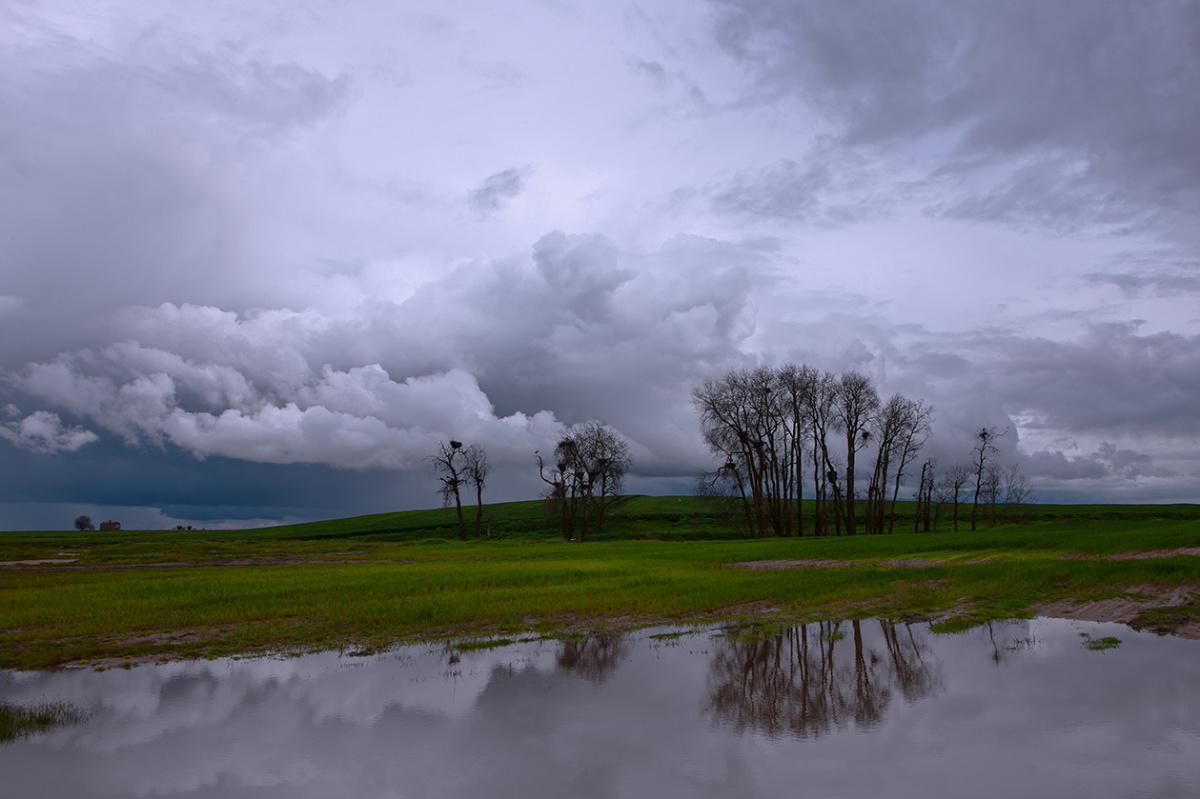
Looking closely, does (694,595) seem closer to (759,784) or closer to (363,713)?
(363,713)

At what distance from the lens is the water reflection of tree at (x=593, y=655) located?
47.3 feet

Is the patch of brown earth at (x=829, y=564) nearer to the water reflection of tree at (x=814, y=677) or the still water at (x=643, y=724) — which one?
the water reflection of tree at (x=814, y=677)

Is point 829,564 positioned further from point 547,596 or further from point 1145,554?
point 547,596

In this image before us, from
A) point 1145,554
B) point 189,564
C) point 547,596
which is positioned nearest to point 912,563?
point 1145,554

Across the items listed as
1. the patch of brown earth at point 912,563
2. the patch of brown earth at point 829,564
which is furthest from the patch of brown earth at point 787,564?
the patch of brown earth at point 912,563

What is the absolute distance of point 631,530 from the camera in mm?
99938

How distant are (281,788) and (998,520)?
114 m

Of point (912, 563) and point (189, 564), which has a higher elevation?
point (912, 563)

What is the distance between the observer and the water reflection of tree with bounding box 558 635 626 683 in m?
14.4

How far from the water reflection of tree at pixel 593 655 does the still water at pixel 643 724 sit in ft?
0.32

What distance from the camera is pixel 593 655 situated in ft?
52.5

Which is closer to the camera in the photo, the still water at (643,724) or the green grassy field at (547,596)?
the still water at (643,724)

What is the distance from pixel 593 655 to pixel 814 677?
15.3ft

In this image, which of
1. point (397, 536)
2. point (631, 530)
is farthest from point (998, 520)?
point (397, 536)
